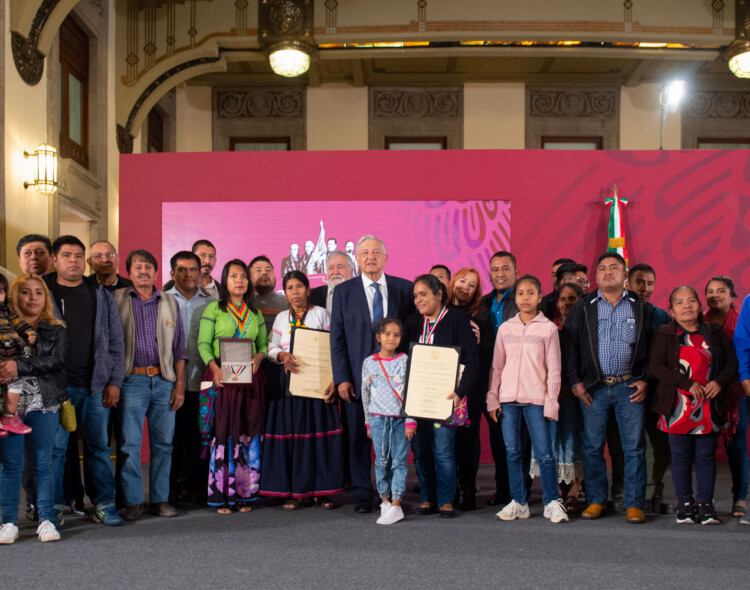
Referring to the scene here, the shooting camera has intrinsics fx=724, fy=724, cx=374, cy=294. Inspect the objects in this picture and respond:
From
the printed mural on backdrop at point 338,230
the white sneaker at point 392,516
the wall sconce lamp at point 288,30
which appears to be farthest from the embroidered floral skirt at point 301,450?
the wall sconce lamp at point 288,30

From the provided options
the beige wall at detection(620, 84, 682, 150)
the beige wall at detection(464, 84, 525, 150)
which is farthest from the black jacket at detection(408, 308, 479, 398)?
the beige wall at detection(620, 84, 682, 150)

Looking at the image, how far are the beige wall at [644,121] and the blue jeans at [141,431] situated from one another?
8687 millimetres

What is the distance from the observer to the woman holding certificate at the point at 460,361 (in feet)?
12.7

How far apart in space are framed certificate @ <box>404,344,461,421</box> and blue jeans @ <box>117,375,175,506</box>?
4.35ft

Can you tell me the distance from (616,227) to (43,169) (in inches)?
199

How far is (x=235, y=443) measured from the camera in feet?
13.2

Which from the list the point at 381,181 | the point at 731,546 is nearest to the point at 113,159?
the point at 381,181

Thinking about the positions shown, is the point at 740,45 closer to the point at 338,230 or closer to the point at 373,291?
the point at 338,230

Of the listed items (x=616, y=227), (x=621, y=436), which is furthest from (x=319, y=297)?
(x=616, y=227)

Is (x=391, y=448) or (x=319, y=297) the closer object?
(x=391, y=448)

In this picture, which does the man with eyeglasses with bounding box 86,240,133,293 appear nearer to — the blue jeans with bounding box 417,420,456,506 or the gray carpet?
the gray carpet

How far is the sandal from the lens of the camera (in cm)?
410

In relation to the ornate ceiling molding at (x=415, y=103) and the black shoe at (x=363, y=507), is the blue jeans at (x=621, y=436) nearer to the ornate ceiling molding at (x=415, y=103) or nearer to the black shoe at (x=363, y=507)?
the black shoe at (x=363, y=507)

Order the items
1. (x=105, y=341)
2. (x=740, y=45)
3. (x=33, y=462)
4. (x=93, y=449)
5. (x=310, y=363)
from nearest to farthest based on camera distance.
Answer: (x=33, y=462), (x=105, y=341), (x=93, y=449), (x=310, y=363), (x=740, y=45)
